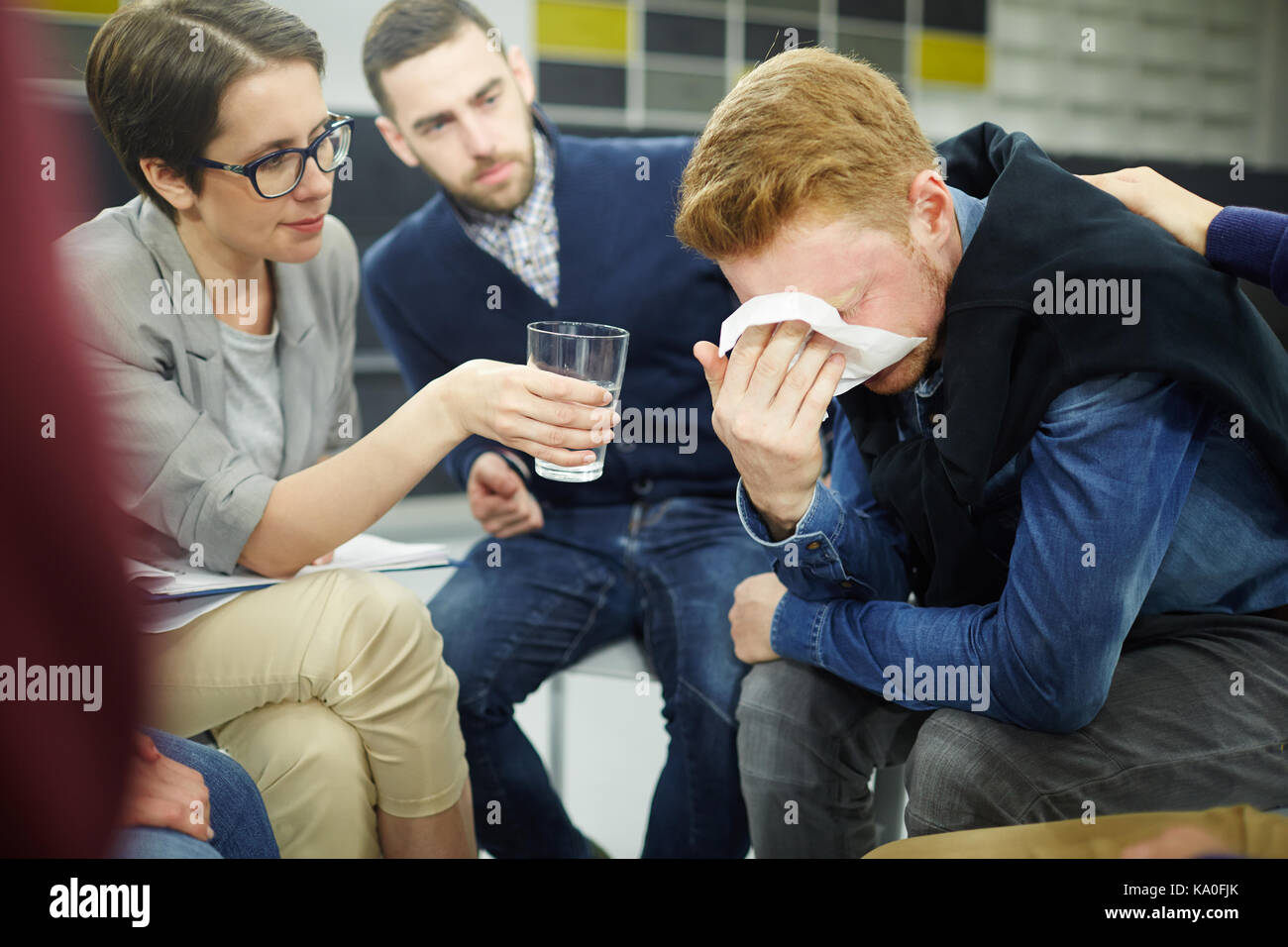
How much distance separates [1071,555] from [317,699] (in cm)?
69

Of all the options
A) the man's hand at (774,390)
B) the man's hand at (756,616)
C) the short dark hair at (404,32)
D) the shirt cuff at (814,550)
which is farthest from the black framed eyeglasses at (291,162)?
the man's hand at (756,616)

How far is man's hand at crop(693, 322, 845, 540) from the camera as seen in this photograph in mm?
864

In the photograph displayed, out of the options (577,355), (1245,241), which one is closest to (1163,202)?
(1245,241)

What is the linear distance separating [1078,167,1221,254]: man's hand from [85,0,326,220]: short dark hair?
2.49 feet

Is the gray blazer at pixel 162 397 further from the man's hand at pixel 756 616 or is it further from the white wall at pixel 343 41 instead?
the man's hand at pixel 756 616

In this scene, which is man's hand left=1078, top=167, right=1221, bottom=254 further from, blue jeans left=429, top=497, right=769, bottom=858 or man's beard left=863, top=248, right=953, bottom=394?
blue jeans left=429, top=497, right=769, bottom=858

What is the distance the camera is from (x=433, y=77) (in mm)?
1161

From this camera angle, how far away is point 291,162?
3.04 feet

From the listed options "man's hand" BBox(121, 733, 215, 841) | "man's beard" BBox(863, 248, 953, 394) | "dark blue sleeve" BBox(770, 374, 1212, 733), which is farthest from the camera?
"man's beard" BBox(863, 248, 953, 394)

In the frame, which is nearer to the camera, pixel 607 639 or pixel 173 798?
pixel 173 798

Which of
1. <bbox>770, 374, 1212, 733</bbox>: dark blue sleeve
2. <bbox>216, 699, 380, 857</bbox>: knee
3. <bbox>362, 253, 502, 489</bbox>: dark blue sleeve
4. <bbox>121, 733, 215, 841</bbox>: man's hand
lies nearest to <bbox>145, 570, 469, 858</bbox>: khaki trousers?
<bbox>216, 699, 380, 857</bbox>: knee

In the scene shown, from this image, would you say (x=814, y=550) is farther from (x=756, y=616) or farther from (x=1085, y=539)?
(x=1085, y=539)
